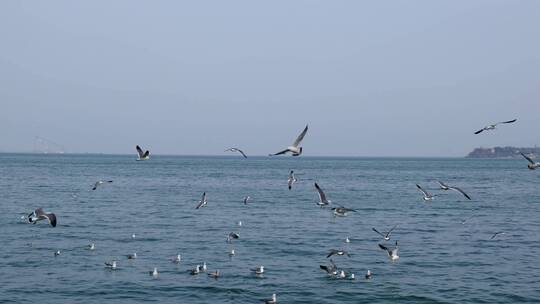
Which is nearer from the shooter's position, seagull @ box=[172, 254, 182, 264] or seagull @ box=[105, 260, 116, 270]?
seagull @ box=[105, 260, 116, 270]

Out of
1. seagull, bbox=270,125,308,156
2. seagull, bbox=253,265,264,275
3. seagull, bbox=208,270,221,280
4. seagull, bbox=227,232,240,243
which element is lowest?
seagull, bbox=208,270,221,280

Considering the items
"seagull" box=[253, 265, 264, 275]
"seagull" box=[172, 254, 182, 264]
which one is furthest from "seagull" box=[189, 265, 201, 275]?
"seagull" box=[172, 254, 182, 264]

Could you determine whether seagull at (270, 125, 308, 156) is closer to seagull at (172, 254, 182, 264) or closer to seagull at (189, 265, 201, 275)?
seagull at (189, 265, 201, 275)

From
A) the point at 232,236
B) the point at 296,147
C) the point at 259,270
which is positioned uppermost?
the point at 296,147

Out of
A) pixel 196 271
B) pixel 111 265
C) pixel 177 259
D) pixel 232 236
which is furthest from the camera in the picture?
pixel 232 236

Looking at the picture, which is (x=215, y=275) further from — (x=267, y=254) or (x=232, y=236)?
(x=232, y=236)

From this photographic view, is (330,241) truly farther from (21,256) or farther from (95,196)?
(95,196)

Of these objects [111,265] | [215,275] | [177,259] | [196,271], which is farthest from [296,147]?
[111,265]

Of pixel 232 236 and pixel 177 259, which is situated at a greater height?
pixel 232 236

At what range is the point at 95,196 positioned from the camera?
77.4 m

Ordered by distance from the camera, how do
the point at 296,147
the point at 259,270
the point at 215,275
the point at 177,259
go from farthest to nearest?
the point at 177,259
the point at 259,270
the point at 215,275
the point at 296,147

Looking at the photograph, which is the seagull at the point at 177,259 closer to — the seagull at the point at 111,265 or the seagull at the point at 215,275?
the seagull at the point at 111,265

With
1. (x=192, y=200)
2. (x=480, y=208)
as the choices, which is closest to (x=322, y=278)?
(x=480, y=208)

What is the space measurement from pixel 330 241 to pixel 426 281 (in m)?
11.9
